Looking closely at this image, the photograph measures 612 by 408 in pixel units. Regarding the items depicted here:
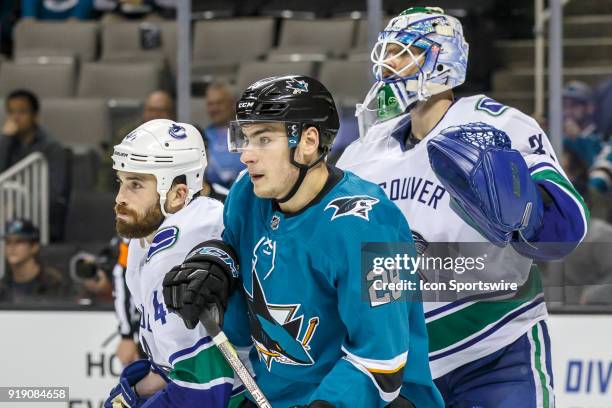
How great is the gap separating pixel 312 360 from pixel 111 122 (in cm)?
335

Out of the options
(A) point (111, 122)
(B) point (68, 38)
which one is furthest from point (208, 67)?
(B) point (68, 38)

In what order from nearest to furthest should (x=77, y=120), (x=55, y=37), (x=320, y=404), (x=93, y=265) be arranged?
(x=320, y=404)
(x=93, y=265)
(x=77, y=120)
(x=55, y=37)

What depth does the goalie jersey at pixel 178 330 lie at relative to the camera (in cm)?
211

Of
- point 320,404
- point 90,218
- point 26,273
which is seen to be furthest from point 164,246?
point 90,218

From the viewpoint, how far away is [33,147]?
486 cm

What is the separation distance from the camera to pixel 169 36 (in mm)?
5750

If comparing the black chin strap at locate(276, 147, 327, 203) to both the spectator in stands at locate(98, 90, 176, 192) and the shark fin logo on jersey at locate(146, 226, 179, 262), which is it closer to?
the shark fin logo on jersey at locate(146, 226, 179, 262)

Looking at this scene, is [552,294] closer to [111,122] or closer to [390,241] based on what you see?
[390,241]

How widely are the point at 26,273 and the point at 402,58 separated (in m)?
2.10

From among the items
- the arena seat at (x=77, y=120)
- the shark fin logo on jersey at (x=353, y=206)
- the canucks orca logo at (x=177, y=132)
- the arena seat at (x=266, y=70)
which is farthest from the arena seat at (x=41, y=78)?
the shark fin logo on jersey at (x=353, y=206)

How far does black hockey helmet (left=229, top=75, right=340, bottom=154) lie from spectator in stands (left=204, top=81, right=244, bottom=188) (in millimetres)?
2137

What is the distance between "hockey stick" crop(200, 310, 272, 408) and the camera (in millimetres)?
2016

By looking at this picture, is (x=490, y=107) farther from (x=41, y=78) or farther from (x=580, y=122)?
(x=41, y=78)

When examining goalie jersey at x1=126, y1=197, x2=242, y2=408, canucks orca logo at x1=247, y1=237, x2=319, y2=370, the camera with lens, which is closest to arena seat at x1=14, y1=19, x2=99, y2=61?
the camera with lens
